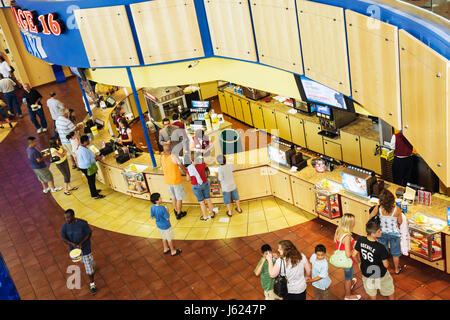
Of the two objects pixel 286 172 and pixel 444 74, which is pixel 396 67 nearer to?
pixel 444 74

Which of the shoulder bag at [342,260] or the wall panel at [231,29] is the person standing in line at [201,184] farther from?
the shoulder bag at [342,260]

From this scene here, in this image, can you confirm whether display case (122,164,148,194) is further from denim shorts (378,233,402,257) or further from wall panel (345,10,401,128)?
wall panel (345,10,401,128)

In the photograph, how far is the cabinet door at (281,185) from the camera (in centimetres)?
932

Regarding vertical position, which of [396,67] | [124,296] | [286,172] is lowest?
[124,296]

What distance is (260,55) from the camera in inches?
310

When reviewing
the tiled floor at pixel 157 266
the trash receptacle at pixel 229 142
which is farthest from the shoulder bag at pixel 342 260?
the trash receptacle at pixel 229 142

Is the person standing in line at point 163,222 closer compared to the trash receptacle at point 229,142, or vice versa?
the person standing in line at point 163,222

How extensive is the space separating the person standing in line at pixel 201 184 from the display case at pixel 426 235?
3903mm

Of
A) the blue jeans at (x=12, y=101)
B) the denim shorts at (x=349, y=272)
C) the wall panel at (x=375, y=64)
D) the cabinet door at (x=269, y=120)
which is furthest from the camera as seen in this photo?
the blue jeans at (x=12, y=101)

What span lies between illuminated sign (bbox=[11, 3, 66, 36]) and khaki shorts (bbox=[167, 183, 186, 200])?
3.89m

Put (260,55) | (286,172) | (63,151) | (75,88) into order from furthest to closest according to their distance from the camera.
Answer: (75,88) → (63,151) → (286,172) → (260,55)

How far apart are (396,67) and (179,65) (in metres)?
5.32

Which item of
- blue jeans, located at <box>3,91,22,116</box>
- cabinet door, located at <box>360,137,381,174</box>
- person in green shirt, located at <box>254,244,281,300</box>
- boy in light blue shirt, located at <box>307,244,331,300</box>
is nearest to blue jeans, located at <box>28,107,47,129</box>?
blue jeans, located at <box>3,91,22,116</box>

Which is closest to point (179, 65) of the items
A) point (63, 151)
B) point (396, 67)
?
point (63, 151)
